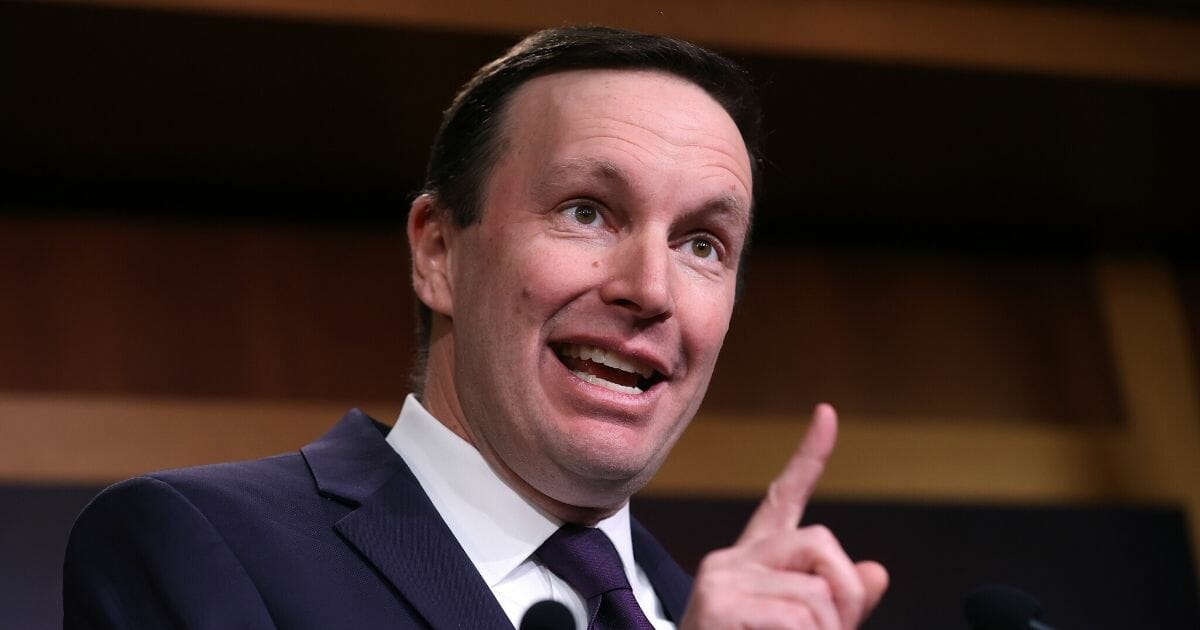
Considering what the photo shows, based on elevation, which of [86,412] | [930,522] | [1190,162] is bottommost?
[86,412]

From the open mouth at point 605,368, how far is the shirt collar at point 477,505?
0.15 metres

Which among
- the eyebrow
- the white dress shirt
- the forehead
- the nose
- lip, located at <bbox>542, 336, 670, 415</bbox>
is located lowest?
the white dress shirt

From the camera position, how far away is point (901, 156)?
11.7 feet

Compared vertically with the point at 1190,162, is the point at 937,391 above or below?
below

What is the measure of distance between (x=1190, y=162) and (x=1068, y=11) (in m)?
0.63

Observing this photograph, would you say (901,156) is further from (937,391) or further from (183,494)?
(183,494)

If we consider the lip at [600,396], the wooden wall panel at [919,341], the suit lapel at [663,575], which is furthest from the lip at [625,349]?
the wooden wall panel at [919,341]

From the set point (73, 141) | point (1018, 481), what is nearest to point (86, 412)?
point (73, 141)

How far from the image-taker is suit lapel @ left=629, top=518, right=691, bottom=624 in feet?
5.64

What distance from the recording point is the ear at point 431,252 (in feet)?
5.62

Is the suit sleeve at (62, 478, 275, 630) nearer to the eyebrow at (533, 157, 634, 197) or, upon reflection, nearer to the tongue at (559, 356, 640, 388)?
the tongue at (559, 356, 640, 388)

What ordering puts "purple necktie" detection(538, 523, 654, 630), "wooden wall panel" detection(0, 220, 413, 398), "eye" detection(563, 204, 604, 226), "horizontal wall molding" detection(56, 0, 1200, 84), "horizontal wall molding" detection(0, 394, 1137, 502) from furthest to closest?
"wooden wall panel" detection(0, 220, 413, 398)
"horizontal wall molding" detection(0, 394, 1137, 502)
"horizontal wall molding" detection(56, 0, 1200, 84)
"eye" detection(563, 204, 604, 226)
"purple necktie" detection(538, 523, 654, 630)

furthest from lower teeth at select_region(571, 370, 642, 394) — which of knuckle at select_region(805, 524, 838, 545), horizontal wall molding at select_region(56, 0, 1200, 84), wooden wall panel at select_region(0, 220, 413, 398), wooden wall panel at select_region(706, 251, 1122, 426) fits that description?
wooden wall panel at select_region(706, 251, 1122, 426)

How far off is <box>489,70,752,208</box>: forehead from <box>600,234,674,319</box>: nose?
92 millimetres
